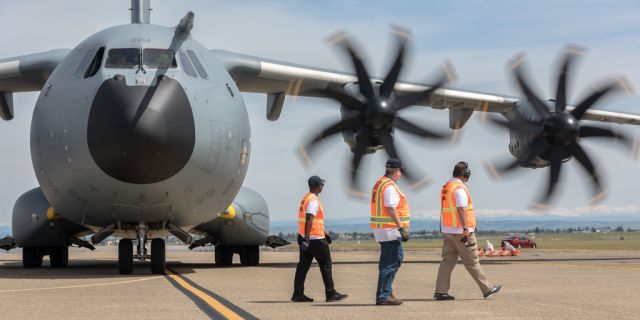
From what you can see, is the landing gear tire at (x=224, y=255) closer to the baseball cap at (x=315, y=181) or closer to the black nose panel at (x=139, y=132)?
the black nose panel at (x=139, y=132)

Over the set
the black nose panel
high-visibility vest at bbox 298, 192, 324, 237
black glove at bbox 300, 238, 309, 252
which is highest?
the black nose panel

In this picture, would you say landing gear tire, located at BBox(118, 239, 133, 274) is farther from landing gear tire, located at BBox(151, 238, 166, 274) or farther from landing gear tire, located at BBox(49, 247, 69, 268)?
landing gear tire, located at BBox(49, 247, 69, 268)

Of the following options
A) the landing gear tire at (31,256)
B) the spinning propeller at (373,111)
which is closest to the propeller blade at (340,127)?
the spinning propeller at (373,111)

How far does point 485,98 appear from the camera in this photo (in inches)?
855

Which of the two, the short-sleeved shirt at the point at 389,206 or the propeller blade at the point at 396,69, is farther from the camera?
the propeller blade at the point at 396,69

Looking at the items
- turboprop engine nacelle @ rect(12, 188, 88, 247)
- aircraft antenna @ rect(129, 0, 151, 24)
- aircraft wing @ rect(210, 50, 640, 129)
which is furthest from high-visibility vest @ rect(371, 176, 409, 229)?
turboprop engine nacelle @ rect(12, 188, 88, 247)

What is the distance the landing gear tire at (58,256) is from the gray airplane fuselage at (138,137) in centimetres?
447

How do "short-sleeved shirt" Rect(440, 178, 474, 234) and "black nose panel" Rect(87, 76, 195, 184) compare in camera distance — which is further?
"black nose panel" Rect(87, 76, 195, 184)

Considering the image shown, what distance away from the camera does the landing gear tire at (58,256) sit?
19.2 metres

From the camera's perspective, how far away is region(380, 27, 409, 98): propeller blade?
1780cm

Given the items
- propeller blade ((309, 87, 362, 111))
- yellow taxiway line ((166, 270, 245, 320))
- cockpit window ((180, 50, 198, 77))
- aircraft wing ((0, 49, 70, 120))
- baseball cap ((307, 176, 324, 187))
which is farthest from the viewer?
propeller blade ((309, 87, 362, 111))

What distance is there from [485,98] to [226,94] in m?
8.90

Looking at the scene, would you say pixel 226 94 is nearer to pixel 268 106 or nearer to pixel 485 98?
pixel 268 106

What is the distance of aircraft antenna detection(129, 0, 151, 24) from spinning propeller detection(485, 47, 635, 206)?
8066 millimetres
